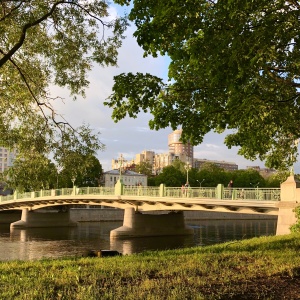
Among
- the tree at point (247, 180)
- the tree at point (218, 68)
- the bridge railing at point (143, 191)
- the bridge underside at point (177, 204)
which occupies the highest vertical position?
the tree at point (218, 68)

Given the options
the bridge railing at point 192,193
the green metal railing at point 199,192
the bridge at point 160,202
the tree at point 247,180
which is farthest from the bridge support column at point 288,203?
the tree at point 247,180

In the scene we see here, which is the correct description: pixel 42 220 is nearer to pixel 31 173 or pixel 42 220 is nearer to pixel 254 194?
pixel 254 194

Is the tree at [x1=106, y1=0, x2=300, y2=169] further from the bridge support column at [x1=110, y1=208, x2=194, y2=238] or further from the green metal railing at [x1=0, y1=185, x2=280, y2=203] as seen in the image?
the bridge support column at [x1=110, y1=208, x2=194, y2=238]

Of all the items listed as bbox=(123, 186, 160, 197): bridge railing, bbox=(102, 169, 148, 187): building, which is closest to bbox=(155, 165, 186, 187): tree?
bbox=(102, 169, 148, 187): building

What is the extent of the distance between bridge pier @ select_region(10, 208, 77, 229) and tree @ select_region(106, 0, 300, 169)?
45507 mm

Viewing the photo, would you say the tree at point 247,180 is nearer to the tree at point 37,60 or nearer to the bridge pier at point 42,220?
the bridge pier at point 42,220

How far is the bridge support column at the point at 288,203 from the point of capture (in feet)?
65.9

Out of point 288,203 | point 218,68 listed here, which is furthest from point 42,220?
point 218,68

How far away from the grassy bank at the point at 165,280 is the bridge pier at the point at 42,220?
46.0 metres

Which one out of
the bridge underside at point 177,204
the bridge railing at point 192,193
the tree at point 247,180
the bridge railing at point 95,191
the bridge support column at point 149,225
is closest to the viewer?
the bridge underside at point 177,204

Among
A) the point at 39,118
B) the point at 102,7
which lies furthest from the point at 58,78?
the point at 102,7

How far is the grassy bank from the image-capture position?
5.29m

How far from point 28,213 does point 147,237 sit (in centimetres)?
2078

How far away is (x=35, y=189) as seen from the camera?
1044 cm
